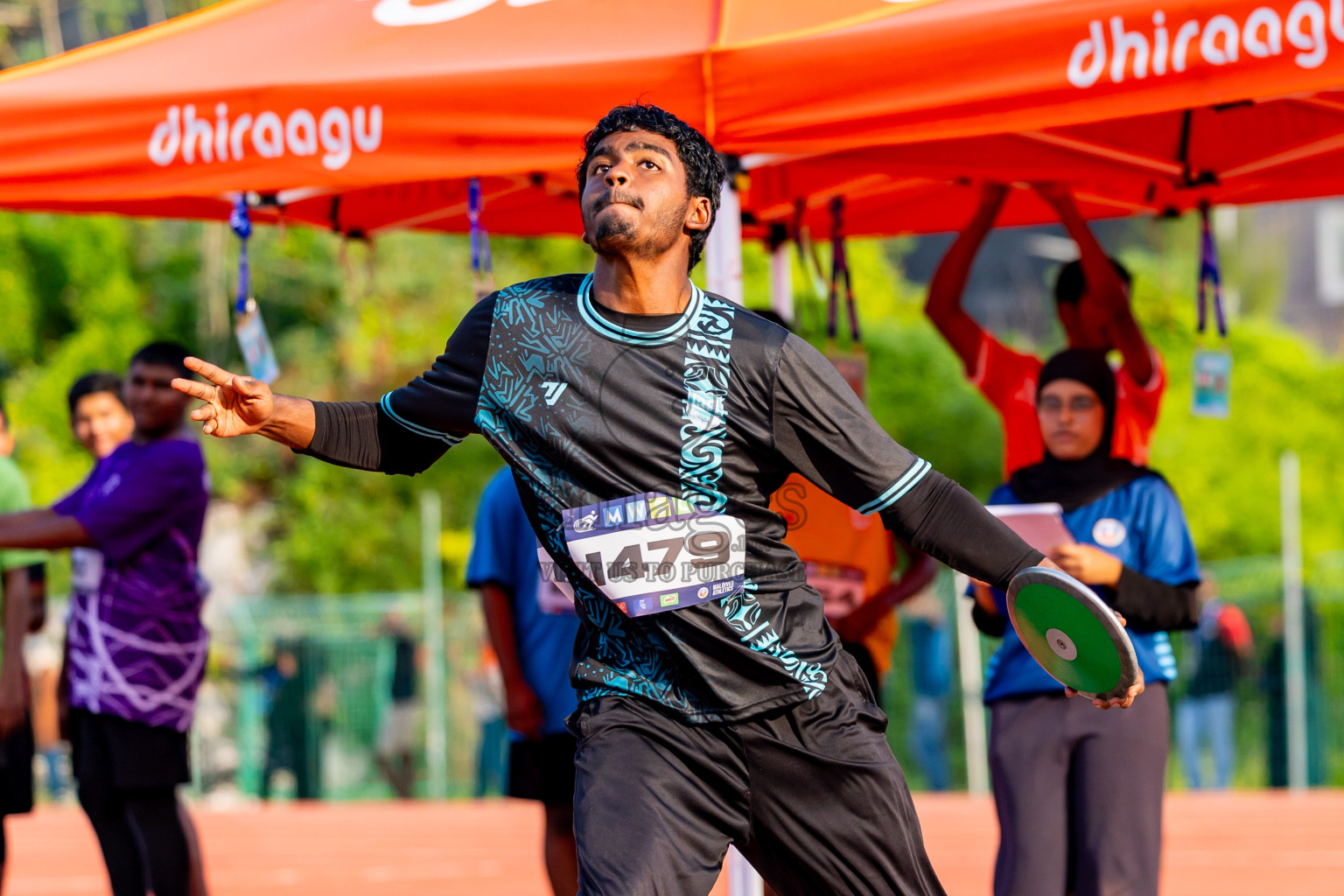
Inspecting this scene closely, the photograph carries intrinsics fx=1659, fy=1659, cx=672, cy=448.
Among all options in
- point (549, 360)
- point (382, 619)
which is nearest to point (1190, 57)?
point (549, 360)

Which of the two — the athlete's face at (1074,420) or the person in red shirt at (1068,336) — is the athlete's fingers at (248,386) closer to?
the athlete's face at (1074,420)

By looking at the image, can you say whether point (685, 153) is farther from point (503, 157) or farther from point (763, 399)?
point (503, 157)

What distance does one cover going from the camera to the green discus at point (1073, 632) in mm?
2838

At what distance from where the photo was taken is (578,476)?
299 centimetres

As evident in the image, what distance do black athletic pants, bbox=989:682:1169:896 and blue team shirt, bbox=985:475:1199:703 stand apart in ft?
0.27

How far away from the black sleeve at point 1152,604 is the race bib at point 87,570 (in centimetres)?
312

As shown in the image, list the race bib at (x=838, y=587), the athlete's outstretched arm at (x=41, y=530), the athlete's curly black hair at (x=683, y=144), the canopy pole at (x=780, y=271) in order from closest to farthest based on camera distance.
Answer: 1. the athlete's curly black hair at (x=683, y=144)
2. the athlete's outstretched arm at (x=41, y=530)
3. the race bib at (x=838, y=587)
4. the canopy pole at (x=780, y=271)

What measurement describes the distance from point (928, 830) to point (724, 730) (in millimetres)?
8838

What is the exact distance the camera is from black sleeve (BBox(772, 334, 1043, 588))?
9.67 ft

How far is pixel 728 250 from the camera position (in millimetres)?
4398

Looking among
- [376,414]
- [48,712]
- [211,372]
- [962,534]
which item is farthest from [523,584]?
[48,712]

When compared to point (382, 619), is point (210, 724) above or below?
below

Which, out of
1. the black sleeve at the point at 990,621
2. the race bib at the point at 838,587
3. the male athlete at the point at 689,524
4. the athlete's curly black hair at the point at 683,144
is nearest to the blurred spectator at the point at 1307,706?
the race bib at the point at 838,587

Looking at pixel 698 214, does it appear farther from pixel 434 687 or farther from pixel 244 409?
pixel 434 687
